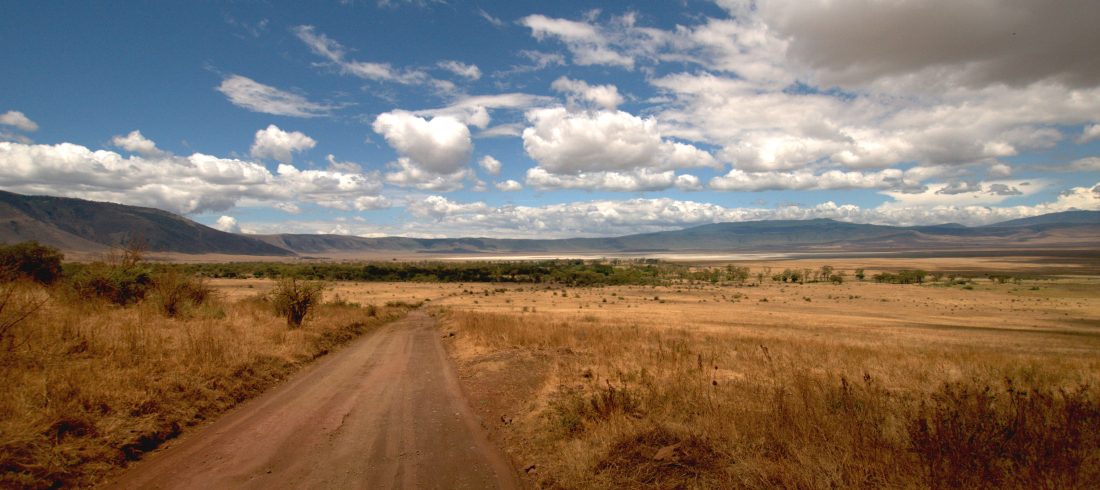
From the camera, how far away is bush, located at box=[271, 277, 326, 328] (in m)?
22.3

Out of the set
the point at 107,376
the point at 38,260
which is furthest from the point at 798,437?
the point at 38,260

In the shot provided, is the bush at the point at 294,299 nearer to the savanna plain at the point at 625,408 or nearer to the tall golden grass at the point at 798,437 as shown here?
the savanna plain at the point at 625,408

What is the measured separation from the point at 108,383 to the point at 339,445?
14.3 feet

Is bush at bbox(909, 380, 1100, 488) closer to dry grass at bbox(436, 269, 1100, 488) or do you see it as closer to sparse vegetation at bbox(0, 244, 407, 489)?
dry grass at bbox(436, 269, 1100, 488)

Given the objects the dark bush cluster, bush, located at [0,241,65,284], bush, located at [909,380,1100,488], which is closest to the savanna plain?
bush, located at [909,380,1100,488]

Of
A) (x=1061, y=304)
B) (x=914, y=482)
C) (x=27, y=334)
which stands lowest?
(x=1061, y=304)

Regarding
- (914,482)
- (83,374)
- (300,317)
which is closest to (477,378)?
(83,374)

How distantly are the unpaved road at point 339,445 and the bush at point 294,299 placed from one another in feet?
36.2

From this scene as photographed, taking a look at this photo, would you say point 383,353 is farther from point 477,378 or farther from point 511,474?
point 511,474

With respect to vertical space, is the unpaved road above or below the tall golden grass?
below

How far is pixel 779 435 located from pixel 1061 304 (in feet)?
280

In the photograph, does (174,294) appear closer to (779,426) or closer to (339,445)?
(339,445)

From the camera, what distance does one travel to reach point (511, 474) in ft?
22.2

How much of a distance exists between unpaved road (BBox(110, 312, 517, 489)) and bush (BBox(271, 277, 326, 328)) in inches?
434
